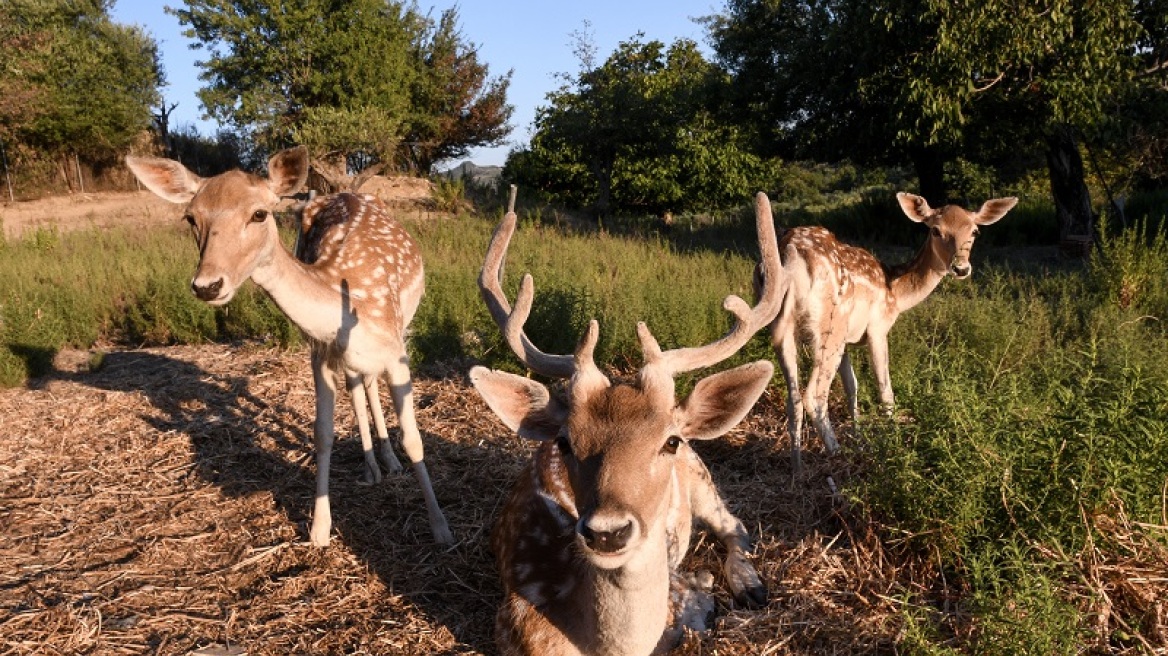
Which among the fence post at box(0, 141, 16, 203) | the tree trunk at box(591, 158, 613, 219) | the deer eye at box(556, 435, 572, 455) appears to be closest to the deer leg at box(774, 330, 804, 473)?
the deer eye at box(556, 435, 572, 455)

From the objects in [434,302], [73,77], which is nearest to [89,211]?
[73,77]

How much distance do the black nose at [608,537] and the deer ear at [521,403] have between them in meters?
0.58

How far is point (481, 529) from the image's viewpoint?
4223mm

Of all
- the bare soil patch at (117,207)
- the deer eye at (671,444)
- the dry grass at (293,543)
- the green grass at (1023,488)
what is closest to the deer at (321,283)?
the dry grass at (293,543)

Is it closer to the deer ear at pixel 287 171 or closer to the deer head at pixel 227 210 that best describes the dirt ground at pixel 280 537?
the deer head at pixel 227 210

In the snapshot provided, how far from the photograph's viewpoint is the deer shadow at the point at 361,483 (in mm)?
3762

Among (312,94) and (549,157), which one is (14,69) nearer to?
(312,94)

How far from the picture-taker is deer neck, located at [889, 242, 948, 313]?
5.98 m

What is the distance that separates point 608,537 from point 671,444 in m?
0.48

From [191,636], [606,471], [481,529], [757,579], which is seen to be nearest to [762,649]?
[757,579]

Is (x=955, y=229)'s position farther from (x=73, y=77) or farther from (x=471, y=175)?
(x=73, y=77)

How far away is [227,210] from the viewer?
3.59m

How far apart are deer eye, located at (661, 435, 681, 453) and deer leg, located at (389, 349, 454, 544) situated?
1.94 m

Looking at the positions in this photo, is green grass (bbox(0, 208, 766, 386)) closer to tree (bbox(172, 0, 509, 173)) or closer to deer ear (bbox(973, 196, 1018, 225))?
deer ear (bbox(973, 196, 1018, 225))
